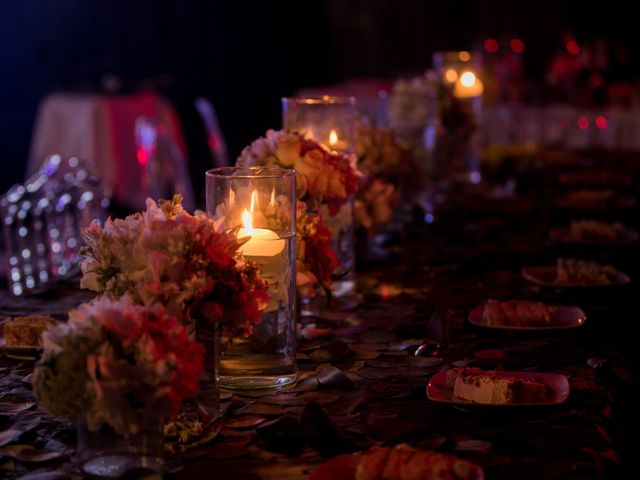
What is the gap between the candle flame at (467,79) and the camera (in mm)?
4823

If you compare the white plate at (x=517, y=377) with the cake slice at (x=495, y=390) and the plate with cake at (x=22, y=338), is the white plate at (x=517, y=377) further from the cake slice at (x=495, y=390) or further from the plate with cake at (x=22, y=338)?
the plate with cake at (x=22, y=338)

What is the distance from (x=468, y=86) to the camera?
4.80 metres

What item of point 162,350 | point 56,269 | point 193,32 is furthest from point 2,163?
point 162,350

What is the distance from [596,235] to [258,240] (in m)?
1.58

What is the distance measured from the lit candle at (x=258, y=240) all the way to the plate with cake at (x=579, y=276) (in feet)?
2.99

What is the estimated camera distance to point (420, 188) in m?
3.57

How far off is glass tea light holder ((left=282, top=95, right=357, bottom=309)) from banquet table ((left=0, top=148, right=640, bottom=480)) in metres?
0.07

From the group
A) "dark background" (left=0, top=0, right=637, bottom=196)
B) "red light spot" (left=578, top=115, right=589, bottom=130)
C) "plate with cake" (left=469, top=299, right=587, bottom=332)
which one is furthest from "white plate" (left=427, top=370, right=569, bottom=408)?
"dark background" (left=0, top=0, right=637, bottom=196)

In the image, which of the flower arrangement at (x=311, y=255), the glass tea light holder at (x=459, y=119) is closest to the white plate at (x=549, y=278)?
the flower arrangement at (x=311, y=255)

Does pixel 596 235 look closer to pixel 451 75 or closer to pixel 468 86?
pixel 468 86

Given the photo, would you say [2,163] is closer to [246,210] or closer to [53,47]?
[53,47]

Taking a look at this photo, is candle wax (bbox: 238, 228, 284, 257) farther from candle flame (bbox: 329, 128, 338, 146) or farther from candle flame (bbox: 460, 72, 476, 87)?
candle flame (bbox: 460, 72, 476, 87)

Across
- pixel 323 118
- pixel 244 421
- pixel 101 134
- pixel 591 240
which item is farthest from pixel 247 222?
pixel 101 134

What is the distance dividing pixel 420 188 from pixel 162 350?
7.47ft
